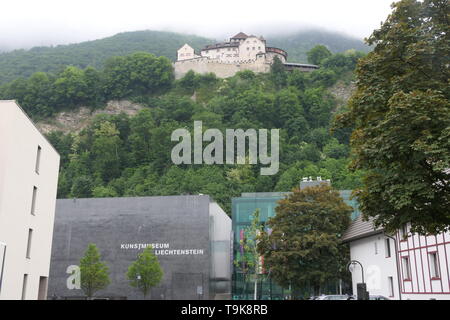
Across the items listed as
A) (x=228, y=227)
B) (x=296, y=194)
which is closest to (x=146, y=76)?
(x=228, y=227)

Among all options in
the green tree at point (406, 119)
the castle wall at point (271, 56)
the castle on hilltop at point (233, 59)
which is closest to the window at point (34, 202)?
the green tree at point (406, 119)

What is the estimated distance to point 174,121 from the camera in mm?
110688

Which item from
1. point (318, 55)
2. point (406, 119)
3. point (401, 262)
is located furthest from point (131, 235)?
point (318, 55)

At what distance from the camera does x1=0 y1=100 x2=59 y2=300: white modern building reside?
24234mm

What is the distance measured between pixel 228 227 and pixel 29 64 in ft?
421

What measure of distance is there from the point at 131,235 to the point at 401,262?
31.7 meters

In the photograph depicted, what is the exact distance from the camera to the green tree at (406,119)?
41.5 feet

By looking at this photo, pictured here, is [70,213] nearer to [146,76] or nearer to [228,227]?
[228,227]

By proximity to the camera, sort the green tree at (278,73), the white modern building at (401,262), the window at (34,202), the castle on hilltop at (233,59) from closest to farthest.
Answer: the white modern building at (401,262)
the window at (34,202)
the green tree at (278,73)
the castle on hilltop at (233,59)

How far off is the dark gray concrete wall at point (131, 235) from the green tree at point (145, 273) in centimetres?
428

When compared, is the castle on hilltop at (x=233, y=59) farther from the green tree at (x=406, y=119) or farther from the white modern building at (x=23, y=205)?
the green tree at (x=406, y=119)

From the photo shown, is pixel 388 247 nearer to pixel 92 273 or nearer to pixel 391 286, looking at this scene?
pixel 391 286

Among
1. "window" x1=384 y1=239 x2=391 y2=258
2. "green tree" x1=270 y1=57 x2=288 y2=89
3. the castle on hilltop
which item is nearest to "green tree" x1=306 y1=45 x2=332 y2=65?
the castle on hilltop

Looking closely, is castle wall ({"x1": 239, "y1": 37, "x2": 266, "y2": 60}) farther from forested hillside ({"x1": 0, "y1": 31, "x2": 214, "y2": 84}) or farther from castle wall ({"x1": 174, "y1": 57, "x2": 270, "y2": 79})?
forested hillside ({"x1": 0, "y1": 31, "x2": 214, "y2": 84})
